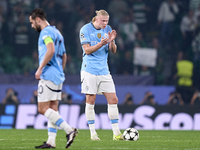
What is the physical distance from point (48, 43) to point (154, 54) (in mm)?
10703

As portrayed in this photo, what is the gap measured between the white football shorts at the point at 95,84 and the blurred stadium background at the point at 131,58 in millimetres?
5433

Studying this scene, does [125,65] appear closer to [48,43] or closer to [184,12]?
[184,12]

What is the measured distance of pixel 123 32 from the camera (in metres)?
18.4

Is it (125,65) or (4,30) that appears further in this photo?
(4,30)

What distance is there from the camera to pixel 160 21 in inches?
737

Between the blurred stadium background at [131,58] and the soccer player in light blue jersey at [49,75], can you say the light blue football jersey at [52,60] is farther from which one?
the blurred stadium background at [131,58]

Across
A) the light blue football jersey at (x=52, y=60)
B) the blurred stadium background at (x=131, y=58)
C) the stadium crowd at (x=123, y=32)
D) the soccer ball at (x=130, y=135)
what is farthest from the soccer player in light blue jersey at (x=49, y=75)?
the stadium crowd at (x=123, y=32)

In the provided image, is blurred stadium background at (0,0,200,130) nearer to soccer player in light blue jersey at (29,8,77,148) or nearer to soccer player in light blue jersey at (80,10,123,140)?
soccer player in light blue jersey at (80,10,123,140)

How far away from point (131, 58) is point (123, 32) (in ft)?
5.01

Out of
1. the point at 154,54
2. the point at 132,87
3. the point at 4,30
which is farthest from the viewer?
the point at 4,30

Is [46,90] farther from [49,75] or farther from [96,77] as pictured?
[96,77]

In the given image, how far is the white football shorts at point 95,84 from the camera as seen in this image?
856cm

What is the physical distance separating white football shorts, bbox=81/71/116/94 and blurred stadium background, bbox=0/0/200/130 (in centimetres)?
543

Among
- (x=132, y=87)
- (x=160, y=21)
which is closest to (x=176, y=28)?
(x=160, y=21)
